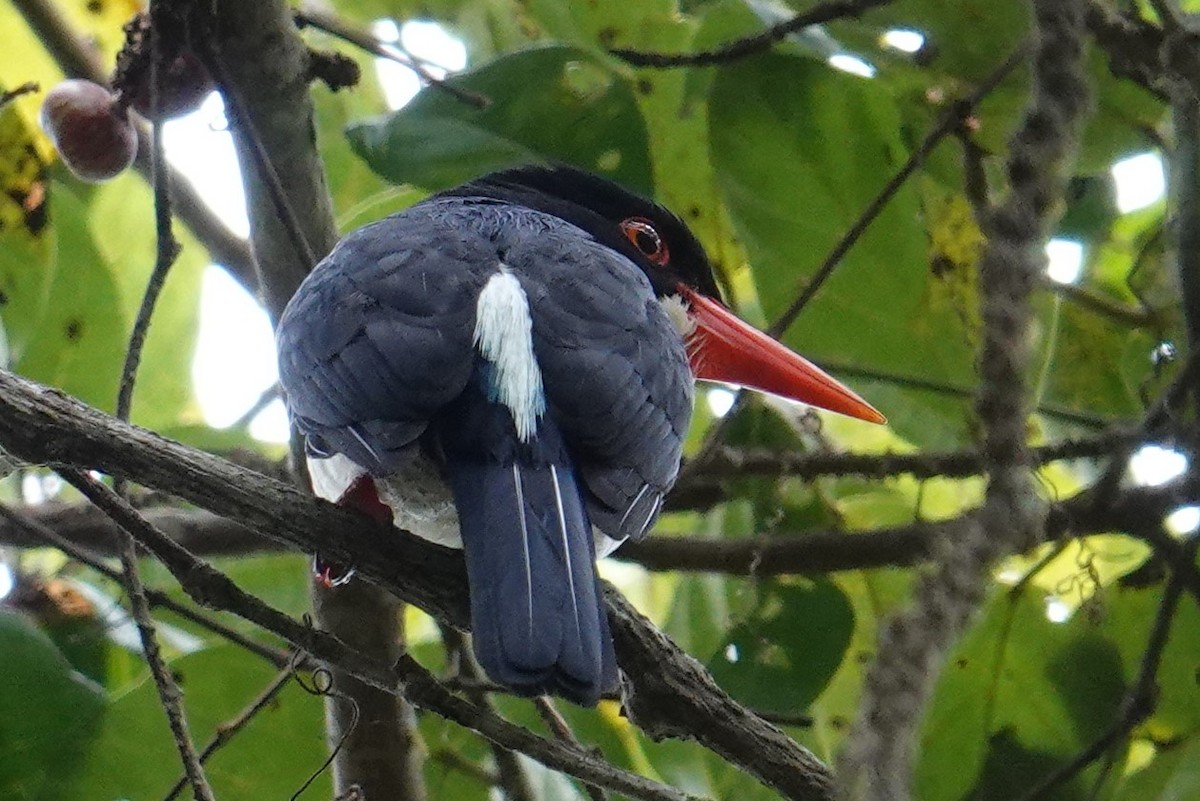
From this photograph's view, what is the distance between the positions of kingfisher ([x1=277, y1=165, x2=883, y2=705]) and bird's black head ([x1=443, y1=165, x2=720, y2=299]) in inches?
14.1

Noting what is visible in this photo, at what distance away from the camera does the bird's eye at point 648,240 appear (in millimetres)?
2764

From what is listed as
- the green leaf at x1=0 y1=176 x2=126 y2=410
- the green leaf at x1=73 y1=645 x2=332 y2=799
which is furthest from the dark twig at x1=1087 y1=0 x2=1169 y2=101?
the green leaf at x1=0 y1=176 x2=126 y2=410

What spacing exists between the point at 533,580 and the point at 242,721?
77 cm

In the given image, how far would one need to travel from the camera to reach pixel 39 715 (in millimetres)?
2426

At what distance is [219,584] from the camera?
1.83 m

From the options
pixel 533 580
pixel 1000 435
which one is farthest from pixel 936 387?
pixel 1000 435

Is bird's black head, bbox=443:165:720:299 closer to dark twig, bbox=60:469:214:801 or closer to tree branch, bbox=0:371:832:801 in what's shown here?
tree branch, bbox=0:371:832:801

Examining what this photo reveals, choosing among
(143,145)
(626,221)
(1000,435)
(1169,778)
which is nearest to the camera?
(1000,435)

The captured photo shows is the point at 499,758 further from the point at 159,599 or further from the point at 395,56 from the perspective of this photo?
the point at 395,56

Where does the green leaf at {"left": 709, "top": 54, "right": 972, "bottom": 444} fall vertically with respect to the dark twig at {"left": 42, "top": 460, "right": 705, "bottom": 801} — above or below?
above

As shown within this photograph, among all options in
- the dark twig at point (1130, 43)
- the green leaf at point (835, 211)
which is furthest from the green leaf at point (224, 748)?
the dark twig at point (1130, 43)

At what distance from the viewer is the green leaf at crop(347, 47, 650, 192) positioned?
266 cm

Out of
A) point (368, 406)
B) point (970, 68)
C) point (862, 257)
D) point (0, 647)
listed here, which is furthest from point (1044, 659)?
point (0, 647)

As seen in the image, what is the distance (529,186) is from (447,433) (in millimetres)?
1082
